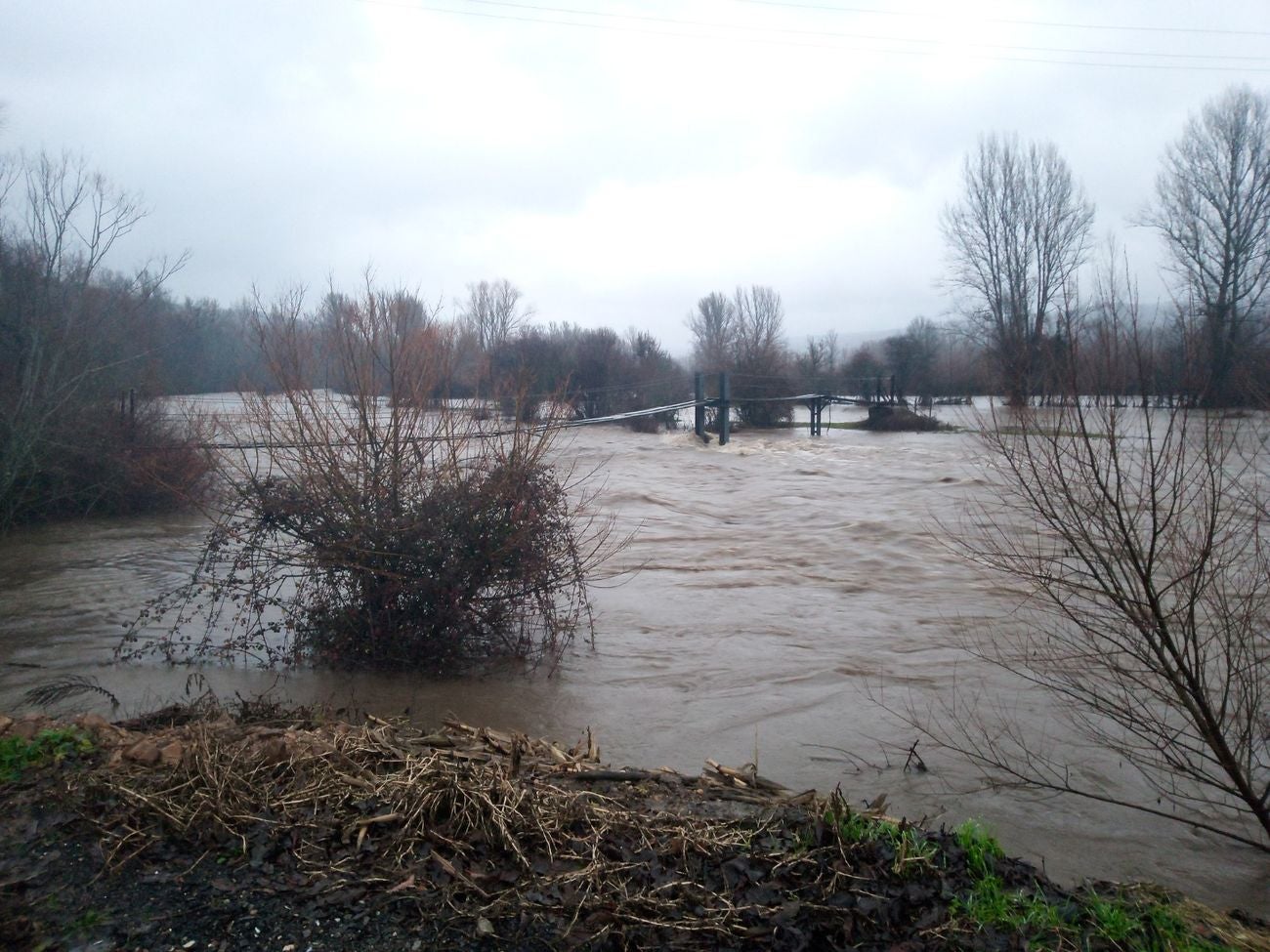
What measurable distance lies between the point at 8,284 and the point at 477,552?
13.5 meters

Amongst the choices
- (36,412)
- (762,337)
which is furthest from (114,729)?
(762,337)

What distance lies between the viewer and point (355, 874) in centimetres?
347

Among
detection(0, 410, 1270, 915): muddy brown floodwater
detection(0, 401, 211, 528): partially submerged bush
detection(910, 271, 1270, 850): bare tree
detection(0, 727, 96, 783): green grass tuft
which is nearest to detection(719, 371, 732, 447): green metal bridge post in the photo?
detection(0, 410, 1270, 915): muddy brown floodwater

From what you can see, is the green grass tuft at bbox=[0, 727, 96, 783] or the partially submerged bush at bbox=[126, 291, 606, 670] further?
the partially submerged bush at bbox=[126, 291, 606, 670]

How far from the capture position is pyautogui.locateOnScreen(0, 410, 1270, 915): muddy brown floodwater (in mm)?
5613

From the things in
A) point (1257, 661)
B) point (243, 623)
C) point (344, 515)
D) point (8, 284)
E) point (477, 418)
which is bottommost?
point (243, 623)

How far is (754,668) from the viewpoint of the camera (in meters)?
8.85

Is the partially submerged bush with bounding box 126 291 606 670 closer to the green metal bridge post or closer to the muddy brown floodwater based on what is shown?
the muddy brown floodwater

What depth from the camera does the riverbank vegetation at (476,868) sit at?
317cm

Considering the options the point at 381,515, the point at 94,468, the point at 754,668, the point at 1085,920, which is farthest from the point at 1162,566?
the point at 94,468

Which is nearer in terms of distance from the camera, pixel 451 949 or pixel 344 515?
pixel 451 949

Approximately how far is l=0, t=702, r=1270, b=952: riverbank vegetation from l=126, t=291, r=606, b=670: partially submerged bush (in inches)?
137

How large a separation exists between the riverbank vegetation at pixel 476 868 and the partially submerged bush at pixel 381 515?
3470 mm

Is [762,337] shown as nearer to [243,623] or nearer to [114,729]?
[243,623]
